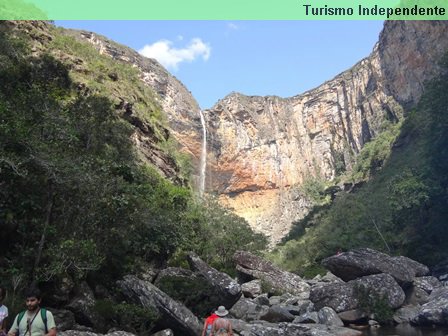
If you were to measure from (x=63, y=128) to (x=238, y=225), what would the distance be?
33.0 meters

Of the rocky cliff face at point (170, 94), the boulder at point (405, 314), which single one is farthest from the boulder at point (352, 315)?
the rocky cliff face at point (170, 94)

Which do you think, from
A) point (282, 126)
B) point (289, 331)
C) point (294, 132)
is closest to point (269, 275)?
point (289, 331)

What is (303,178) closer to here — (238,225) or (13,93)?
(238,225)

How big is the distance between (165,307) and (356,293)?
34.0ft

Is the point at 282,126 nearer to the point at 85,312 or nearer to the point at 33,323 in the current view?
the point at 85,312

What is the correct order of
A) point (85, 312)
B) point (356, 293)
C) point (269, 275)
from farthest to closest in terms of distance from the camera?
point (269, 275), point (356, 293), point (85, 312)

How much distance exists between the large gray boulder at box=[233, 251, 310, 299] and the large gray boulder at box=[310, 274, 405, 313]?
8312mm

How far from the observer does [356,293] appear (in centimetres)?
2170

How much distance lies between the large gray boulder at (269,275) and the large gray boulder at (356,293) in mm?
8312

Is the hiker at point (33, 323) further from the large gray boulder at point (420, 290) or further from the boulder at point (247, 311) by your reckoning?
the large gray boulder at point (420, 290)

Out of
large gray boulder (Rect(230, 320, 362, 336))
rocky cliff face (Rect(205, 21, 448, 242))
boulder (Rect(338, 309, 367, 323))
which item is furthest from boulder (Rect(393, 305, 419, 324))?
rocky cliff face (Rect(205, 21, 448, 242))

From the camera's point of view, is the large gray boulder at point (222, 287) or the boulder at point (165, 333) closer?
the boulder at point (165, 333)

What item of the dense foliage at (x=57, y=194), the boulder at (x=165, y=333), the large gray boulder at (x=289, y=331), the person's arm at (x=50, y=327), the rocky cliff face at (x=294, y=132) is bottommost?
the large gray boulder at (x=289, y=331)

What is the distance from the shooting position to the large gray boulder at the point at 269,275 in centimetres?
3164
